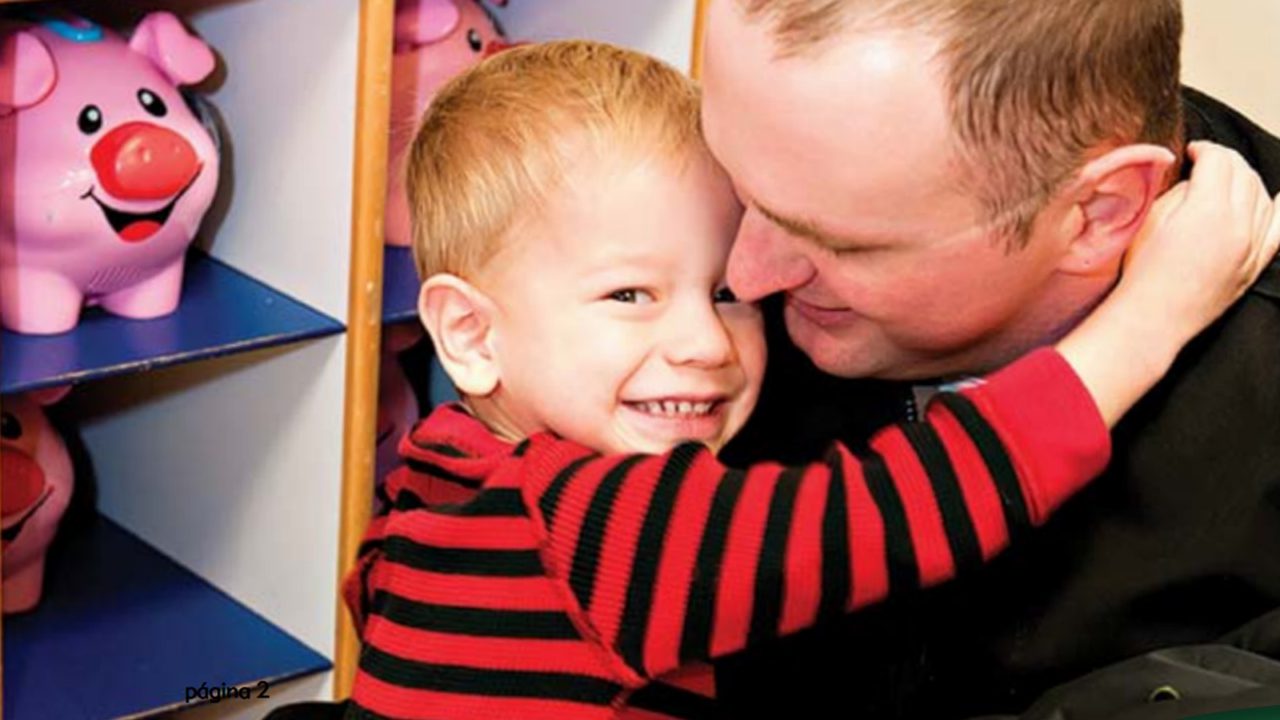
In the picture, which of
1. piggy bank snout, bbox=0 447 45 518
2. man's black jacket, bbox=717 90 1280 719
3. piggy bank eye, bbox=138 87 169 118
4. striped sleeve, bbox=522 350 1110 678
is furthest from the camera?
piggy bank snout, bbox=0 447 45 518

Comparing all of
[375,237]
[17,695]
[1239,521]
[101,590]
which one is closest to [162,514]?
[101,590]

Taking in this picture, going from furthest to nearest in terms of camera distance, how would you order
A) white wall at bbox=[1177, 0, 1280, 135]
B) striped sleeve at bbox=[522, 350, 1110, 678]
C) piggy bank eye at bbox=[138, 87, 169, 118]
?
1. white wall at bbox=[1177, 0, 1280, 135]
2. piggy bank eye at bbox=[138, 87, 169, 118]
3. striped sleeve at bbox=[522, 350, 1110, 678]

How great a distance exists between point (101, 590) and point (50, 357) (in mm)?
405

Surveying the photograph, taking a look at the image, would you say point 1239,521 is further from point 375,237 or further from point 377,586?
point 375,237

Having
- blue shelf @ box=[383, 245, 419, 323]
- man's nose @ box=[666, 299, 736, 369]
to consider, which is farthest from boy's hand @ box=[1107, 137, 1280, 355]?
blue shelf @ box=[383, 245, 419, 323]

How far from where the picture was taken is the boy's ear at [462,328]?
1358 mm

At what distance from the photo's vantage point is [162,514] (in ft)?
7.76

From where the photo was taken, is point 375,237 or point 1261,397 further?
point 375,237

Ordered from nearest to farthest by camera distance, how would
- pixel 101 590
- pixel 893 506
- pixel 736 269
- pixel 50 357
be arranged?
pixel 893 506, pixel 736 269, pixel 50 357, pixel 101 590

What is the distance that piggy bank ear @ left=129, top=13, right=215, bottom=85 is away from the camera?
6.70 ft

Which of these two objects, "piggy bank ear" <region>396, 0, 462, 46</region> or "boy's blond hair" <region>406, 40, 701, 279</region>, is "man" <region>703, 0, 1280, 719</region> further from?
"piggy bank ear" <region>396, 0, 462, 46</region>

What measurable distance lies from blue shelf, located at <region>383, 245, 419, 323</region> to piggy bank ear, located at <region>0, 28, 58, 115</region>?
1.32 ft

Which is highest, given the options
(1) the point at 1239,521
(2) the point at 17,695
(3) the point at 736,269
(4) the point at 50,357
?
(3) the point at 736,269

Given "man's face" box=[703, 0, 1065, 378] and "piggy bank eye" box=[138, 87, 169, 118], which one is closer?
"man's face" box=[703, 0, 1065, 378]
